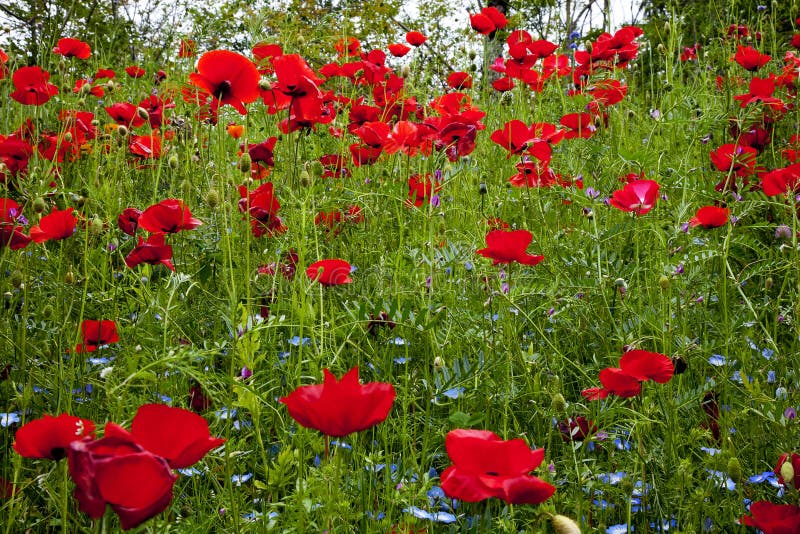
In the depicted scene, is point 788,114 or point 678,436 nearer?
point 678,436

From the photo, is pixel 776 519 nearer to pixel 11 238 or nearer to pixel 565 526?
pixel 565 526

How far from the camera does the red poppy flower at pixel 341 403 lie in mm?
807

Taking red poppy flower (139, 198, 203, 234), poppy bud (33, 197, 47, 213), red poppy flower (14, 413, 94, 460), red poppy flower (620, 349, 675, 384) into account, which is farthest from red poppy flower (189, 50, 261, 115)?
red poppy flower (620, 349, 675, 384)

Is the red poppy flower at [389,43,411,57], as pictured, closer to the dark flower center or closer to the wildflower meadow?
the wildflower meadow

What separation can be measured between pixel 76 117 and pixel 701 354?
6.74 ft

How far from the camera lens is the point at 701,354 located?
5.36 feet

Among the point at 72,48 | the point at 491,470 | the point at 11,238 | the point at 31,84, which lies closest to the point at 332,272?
the point at 11,238

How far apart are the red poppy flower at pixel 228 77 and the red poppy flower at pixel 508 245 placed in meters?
0.57

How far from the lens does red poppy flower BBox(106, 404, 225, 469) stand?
2.37 ft

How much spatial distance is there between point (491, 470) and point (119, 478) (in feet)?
1.39

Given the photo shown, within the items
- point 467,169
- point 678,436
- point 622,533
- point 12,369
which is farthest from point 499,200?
point 12,369

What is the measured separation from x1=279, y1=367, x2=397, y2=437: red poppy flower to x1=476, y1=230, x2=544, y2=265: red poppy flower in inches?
24.6

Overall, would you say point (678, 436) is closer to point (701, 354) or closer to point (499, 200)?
point (701, 354)

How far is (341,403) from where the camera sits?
81cm
